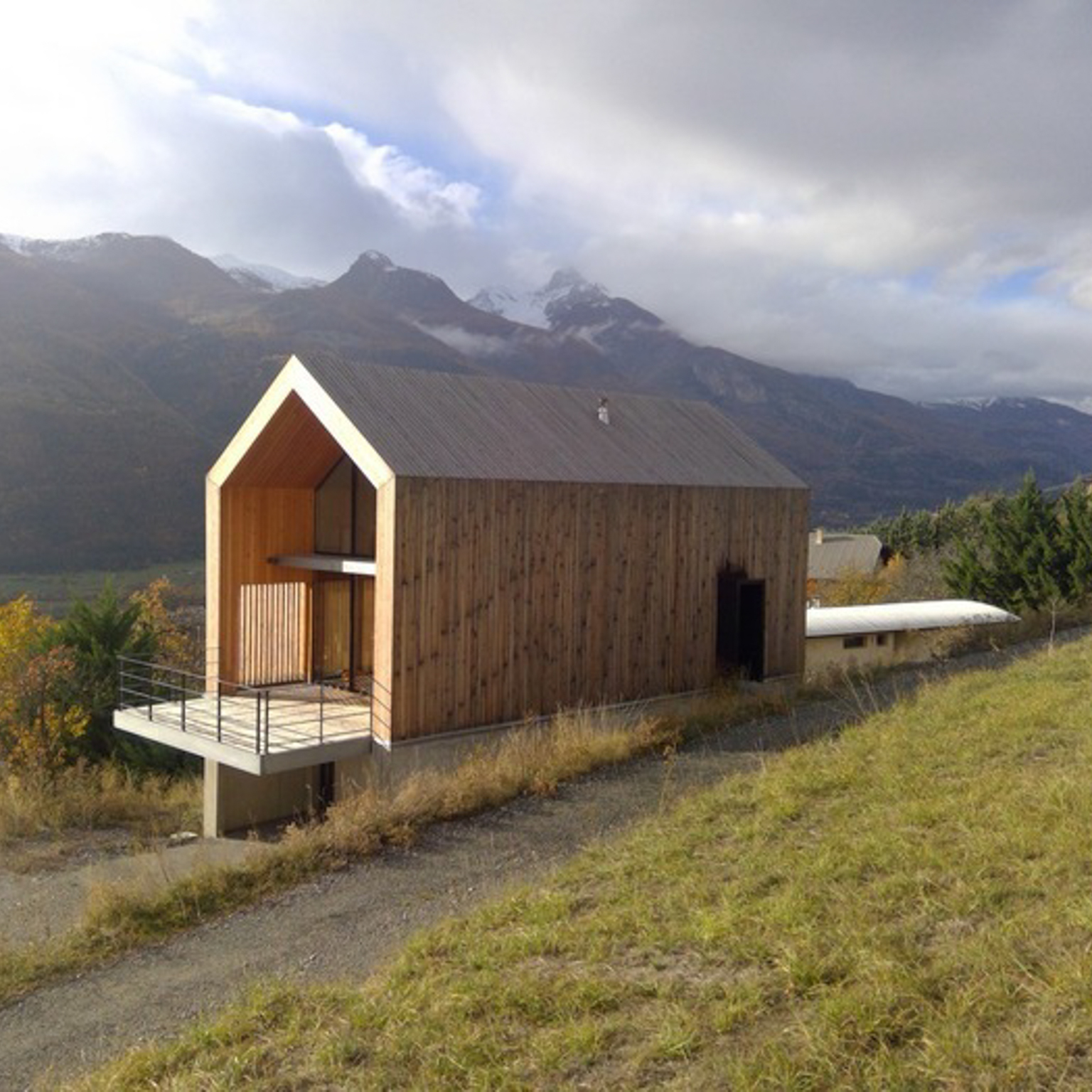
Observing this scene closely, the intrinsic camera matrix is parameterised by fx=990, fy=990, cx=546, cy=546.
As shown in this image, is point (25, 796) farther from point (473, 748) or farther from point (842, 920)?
point (842, 920)

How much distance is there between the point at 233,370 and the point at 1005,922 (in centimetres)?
9746

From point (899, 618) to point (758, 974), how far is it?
60.0 ft

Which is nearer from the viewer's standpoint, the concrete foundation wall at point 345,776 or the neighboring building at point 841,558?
the concrete foundation wall at point 345,776

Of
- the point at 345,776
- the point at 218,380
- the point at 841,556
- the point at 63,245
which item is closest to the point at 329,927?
the point at 345,776

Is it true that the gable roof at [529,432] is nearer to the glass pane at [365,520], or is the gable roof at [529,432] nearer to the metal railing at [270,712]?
the glass pane at [365,520]

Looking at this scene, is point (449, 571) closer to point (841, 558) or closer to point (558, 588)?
point (558, 588)

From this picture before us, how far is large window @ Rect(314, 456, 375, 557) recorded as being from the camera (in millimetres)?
13656

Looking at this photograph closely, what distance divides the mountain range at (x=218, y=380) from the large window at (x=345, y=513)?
37288 mm

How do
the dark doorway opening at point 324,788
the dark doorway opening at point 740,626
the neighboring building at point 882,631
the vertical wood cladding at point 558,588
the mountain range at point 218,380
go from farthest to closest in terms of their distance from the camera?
the mountain range at point 218,380, the neighboring building at point 882,631, the dark doorway opening at point 740,626, the dark doorway opening at point 324,788, the vertical wood cladding at point 558,588

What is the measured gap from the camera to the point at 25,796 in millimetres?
13461

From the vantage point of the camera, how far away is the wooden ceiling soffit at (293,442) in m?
11.2

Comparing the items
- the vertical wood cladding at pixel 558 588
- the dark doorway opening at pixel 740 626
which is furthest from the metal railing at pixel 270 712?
the dark doorway opening at pixel 740 626

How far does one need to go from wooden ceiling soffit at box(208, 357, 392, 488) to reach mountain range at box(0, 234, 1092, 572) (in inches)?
1487

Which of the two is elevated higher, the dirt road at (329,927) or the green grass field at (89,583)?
the dirt road at (329,927)
